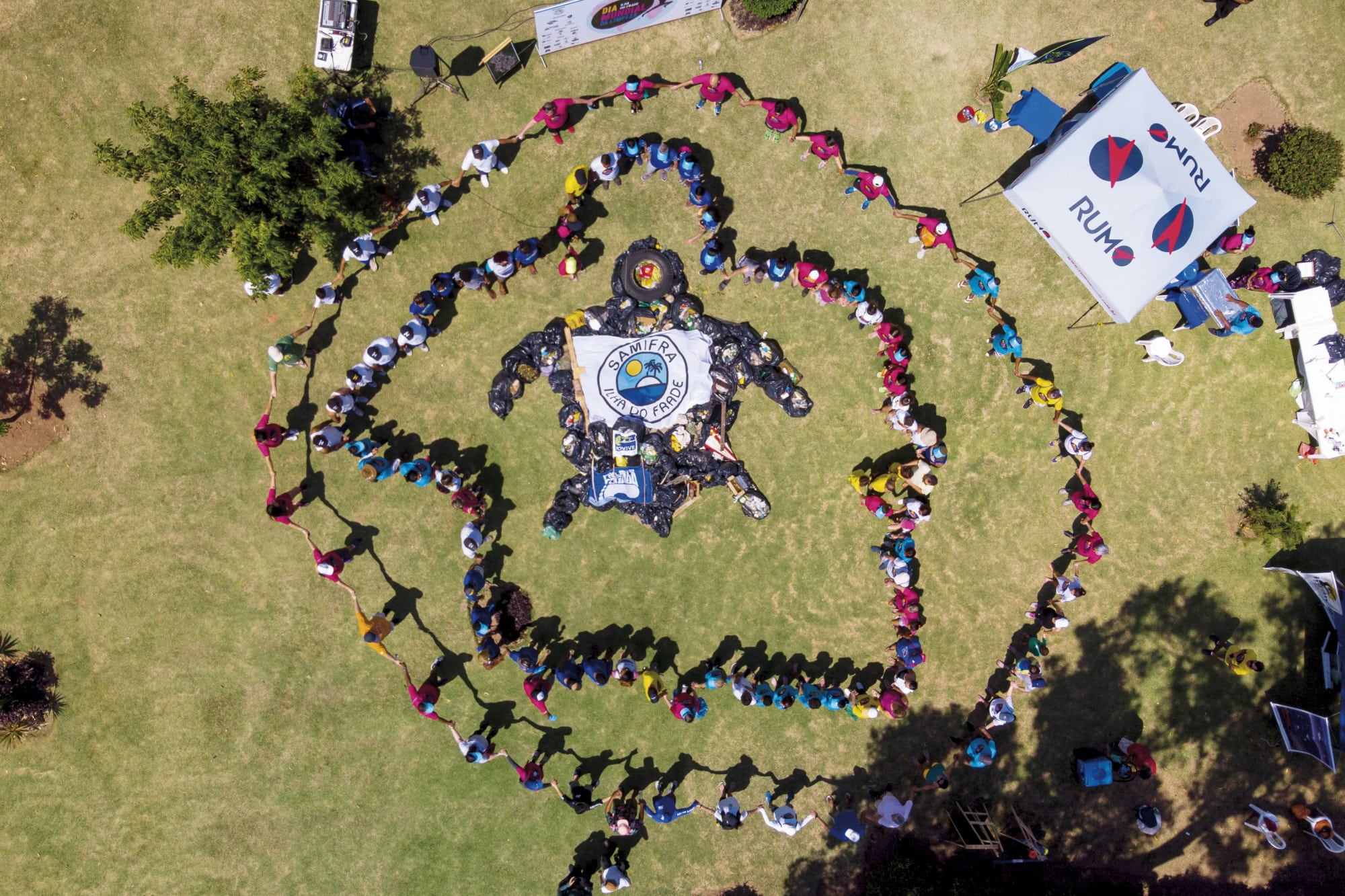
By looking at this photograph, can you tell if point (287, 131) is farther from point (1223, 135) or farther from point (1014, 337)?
point (1223, 135)

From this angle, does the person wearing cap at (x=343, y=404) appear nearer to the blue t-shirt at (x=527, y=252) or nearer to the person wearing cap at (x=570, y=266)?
the blue t-shirt at (x=527, y=252)

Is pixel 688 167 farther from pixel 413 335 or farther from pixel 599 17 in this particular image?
pixel 413 335

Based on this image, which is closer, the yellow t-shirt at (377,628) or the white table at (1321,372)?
the yellow t-shirt at (377,628)

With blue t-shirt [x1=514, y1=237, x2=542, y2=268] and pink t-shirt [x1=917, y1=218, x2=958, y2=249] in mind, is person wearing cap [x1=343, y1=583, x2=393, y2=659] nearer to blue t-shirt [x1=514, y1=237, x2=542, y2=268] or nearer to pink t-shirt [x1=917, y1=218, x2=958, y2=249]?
blue t-shirt [x1=514, y1=237, x2=542, y2=268]

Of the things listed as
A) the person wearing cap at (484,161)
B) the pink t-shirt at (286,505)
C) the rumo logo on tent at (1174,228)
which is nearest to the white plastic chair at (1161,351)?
the rumo logo on tent at (1174,228)

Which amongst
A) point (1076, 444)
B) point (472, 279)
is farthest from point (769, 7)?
point (1076, 444)

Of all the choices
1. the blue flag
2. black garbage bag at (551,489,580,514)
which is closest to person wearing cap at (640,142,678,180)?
black garbage bag at (551,489,580,514)
